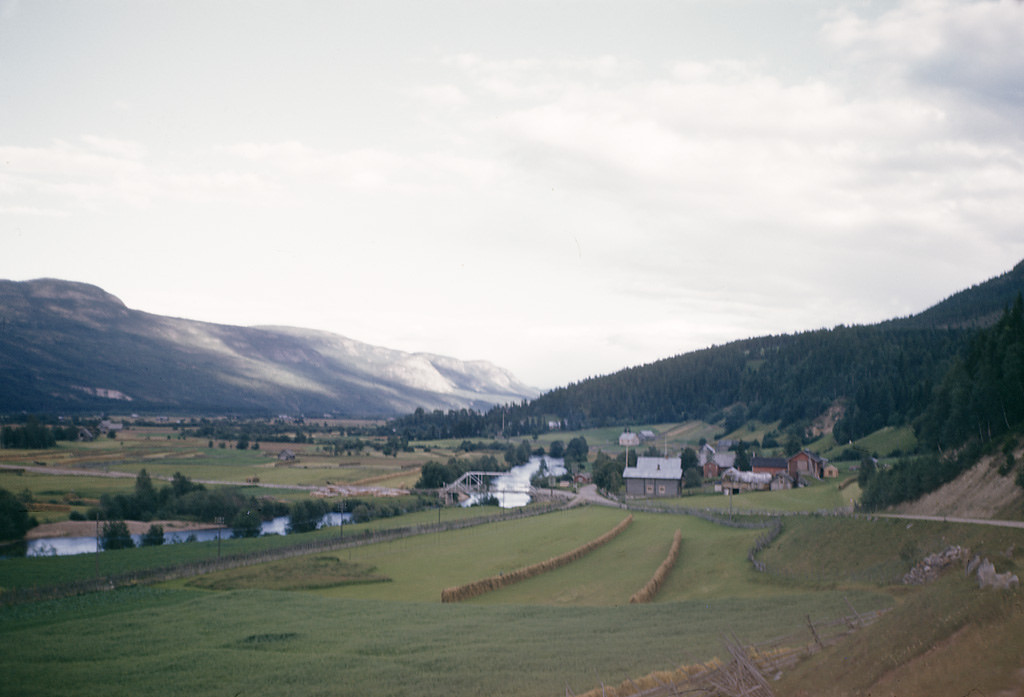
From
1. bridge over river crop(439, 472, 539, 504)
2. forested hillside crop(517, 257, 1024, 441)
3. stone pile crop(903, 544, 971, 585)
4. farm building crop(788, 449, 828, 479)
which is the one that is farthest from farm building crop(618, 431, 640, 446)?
stone pile crop(903, 544, 971, 585)

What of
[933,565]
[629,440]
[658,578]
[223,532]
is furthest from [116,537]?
[629,440]

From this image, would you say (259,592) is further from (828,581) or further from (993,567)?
(993,567)

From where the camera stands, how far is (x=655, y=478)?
310 feet

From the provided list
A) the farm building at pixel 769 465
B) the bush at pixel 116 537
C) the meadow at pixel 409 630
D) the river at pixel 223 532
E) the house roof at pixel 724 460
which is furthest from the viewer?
the house roof at pixel 724 460

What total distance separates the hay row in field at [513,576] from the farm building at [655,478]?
4009cm

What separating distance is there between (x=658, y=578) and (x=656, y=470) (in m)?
56.6

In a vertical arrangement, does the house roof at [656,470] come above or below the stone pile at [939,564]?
below

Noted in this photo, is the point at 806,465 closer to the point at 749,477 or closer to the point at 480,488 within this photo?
the point at 749,477

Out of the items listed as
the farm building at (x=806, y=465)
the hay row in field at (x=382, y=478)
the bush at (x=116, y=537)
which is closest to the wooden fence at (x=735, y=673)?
the bush at (x=116, y=537)

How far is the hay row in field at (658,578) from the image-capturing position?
36.5 m

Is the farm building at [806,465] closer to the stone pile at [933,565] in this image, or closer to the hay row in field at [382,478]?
the hay row in field at [382,478]

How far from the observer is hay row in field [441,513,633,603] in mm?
39781

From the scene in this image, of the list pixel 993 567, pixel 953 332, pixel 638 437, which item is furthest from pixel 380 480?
pixel 953 332

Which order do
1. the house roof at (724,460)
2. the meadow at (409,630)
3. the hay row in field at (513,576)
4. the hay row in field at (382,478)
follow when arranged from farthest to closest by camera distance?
1. the house roof at (724,460)
2. the hay row in field at (382,478)
3. the hay row in field at (513,576)
4. the meadow at (409,630)
